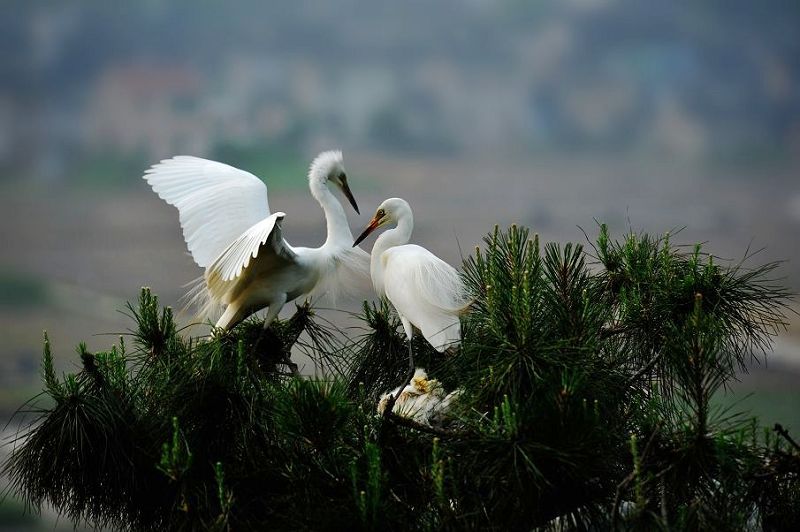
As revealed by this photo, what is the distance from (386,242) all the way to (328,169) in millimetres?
430

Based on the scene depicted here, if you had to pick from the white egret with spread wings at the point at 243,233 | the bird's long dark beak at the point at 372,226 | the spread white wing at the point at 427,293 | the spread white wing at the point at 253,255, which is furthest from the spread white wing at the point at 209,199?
the spread white wing at the point at 427,293

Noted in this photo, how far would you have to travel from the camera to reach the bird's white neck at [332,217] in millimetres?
3328

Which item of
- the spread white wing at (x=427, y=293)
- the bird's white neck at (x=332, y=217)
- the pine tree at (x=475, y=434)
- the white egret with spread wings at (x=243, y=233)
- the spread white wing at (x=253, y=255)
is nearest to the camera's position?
the pine tree at (x=475, y=434)

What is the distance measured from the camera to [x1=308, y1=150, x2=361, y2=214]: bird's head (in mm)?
3367

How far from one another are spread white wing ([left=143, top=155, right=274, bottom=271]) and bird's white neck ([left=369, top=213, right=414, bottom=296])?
41cm

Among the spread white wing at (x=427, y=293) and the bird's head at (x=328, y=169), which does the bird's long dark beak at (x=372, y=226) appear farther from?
the bird's head at (x=328, y=169)

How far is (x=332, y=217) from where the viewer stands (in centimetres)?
334

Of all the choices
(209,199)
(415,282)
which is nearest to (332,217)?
(209,199)

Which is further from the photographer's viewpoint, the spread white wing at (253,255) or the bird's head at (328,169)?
the bird's head at (328,169)

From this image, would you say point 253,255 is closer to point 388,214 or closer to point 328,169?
point 388,214

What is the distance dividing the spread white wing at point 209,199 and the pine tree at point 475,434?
401 mm

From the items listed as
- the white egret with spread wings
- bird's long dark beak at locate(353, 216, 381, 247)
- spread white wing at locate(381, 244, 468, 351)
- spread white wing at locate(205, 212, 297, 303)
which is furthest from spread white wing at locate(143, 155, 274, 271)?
spread white wing at locate(381, 244, 468, 351)

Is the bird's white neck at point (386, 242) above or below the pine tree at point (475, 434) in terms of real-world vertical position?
above

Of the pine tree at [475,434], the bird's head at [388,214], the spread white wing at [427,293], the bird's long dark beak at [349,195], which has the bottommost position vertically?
the pine tree at [475,434]
